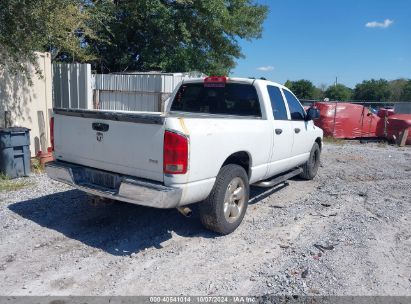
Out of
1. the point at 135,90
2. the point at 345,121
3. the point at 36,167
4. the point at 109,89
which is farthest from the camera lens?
the point at 345,121

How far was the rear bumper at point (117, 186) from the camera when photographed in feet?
13.0

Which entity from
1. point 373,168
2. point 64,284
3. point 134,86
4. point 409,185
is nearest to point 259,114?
point 64,284

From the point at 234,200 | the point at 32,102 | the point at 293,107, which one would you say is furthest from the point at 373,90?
the point at 234,200

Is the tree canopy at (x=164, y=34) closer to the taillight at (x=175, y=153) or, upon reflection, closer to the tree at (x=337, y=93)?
the taillight at (x=175, y=153)

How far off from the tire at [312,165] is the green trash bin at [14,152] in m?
5.53

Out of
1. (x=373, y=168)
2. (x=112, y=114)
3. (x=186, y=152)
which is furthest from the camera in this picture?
(x=373, y=168)

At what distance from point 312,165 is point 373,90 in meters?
67.3

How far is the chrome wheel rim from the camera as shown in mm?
4859

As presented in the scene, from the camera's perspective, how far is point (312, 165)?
8.23 m

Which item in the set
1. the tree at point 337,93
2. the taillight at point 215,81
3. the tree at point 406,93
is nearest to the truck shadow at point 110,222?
the taillight at point 215,81

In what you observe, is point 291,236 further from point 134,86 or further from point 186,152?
point 134,86

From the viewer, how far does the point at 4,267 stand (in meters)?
3.99

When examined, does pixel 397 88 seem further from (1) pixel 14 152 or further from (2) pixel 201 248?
(2) pixel 201 248

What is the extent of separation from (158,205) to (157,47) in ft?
45.9
